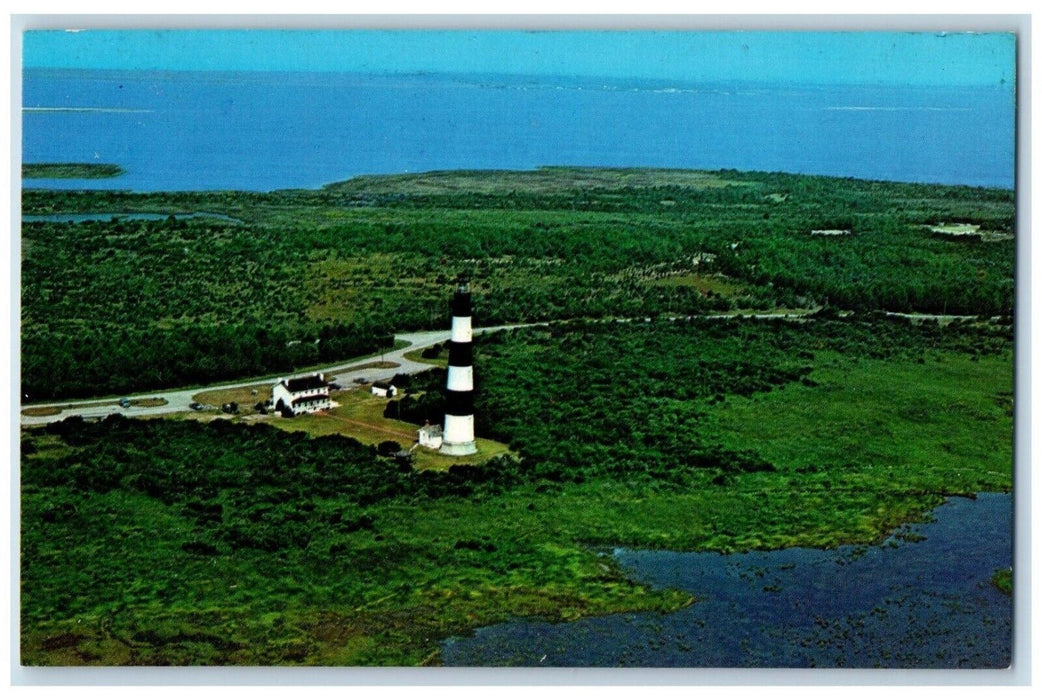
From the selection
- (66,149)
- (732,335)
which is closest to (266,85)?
(66,149)

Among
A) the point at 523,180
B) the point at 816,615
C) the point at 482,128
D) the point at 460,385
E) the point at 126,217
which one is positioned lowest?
the point at 816,615

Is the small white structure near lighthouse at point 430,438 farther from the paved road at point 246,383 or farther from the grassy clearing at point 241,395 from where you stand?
the grassy clearing at point 241,395

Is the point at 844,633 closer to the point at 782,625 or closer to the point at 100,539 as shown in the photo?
the point at 782,625

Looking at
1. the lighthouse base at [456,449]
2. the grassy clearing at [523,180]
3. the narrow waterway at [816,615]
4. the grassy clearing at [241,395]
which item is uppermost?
the grassy clearing at [523,180]

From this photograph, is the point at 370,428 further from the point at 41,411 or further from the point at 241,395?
the point at 41,411

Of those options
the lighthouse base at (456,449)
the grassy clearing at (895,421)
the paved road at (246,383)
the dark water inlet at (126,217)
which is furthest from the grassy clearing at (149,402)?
the grassy clearing at (895,421)

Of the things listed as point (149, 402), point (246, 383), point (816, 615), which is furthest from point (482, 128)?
point (816, 615)
